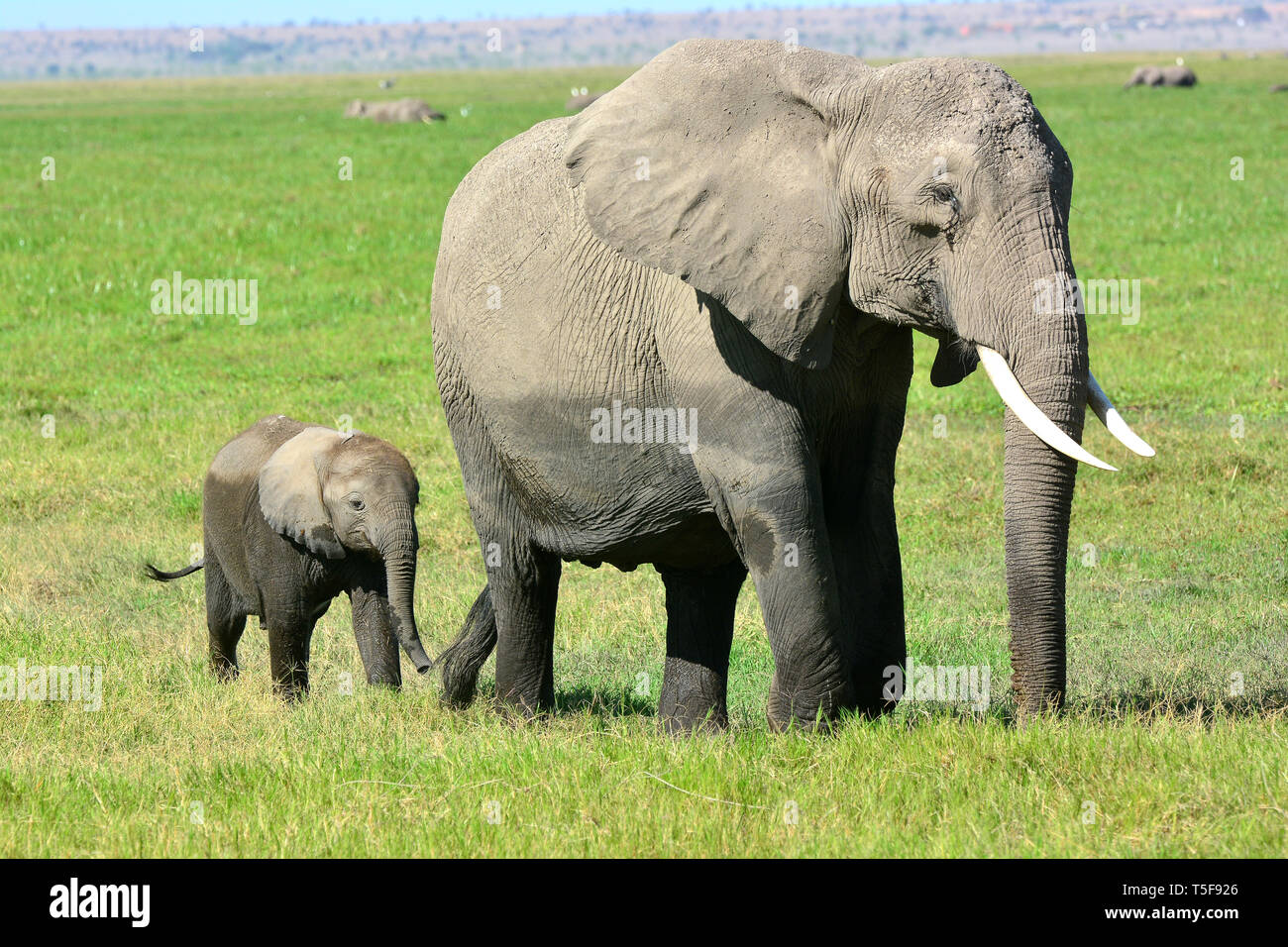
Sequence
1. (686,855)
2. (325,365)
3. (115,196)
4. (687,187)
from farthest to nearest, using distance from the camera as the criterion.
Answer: (115,196), (325,365), (687,187), (686,855)

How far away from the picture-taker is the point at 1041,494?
496 cm

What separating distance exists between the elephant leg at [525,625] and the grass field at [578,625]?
28cm

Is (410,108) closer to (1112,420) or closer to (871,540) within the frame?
(871,540)

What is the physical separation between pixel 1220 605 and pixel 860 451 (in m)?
3.88

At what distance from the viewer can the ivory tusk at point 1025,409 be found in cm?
461

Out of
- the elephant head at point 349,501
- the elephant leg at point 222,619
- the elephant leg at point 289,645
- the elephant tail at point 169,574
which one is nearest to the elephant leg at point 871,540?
the elephant head at point 349,501

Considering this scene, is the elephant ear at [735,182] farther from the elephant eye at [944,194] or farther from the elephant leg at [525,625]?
the elephant leg at [525,625]

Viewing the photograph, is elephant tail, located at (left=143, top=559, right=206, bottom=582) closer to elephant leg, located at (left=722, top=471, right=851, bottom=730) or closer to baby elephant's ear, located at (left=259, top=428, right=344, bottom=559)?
baby elephant's ear, located at (left=259, top=428, right=344, bottom=559)

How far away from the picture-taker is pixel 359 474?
8070 mm

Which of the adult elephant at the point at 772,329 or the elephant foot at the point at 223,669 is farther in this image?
the elephant foot at the point at 223,669

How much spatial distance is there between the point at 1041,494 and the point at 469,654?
330 centimetres

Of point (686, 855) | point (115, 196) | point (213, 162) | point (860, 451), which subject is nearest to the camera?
point (686, 855)
